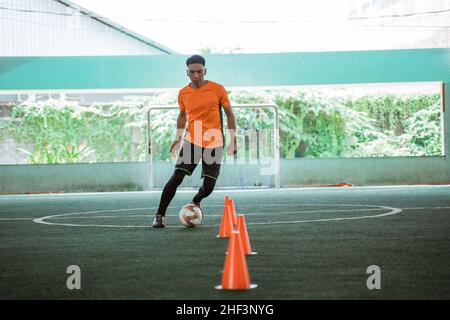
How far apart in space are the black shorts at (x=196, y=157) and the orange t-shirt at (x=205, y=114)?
7 centimetres

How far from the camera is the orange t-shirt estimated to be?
33.1 feet

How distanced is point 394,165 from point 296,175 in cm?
308

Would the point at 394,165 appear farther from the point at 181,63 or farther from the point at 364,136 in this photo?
the point at 181,63

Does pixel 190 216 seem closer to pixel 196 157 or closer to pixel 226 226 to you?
pixel 196 157

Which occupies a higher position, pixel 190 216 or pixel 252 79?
pixel 252 79

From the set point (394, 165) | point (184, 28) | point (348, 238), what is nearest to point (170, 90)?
point (184, 28)

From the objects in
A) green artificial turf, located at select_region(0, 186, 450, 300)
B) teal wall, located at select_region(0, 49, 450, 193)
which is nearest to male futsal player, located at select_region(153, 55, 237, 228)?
green artificial turf, located at select_region(0, 186, 450, 300)

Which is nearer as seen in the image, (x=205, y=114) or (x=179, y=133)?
(x=205, y=114)

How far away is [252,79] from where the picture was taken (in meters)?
24.5

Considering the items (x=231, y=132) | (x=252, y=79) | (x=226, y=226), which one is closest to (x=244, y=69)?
(x=252, y=79)

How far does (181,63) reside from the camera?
2470 cm

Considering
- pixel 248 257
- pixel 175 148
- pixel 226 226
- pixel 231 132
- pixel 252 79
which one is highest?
pixel 252 79

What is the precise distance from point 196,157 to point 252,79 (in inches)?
577

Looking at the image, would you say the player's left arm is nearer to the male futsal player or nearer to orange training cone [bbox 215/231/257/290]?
the male futsal player
